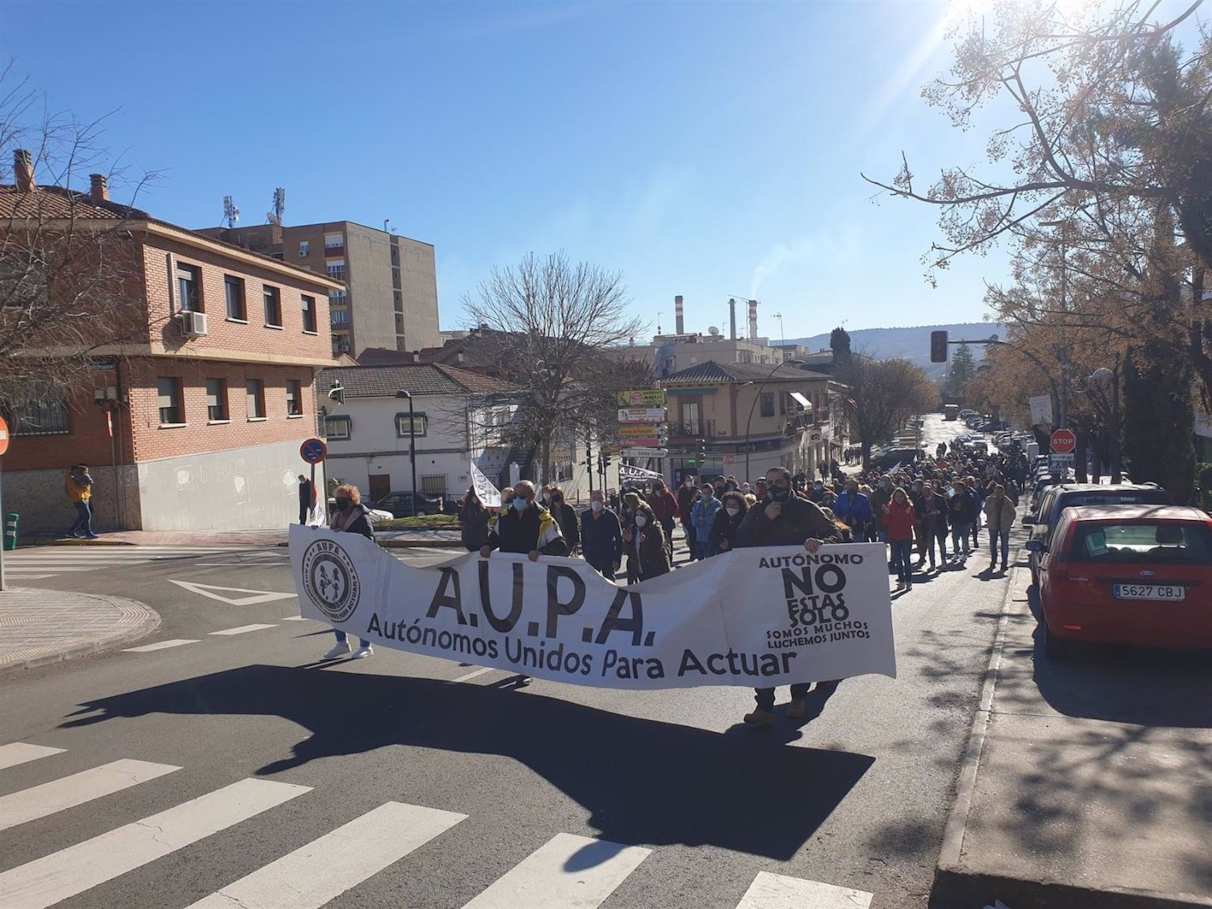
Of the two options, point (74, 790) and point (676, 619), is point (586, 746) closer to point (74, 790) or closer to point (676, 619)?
point (676, 619)

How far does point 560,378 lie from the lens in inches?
1759

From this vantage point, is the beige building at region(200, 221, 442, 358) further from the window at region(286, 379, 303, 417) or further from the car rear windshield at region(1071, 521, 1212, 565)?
the car rear windshield at region(1071, 521, 1212, 565)

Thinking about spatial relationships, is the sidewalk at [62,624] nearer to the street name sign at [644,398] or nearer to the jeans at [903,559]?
the jeans at [903,559]

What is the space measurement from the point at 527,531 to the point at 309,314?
1075 inches

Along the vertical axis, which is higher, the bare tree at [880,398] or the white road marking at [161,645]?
the bare tree at [880,398]

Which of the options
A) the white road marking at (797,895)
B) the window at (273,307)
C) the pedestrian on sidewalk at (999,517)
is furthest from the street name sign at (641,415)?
the white road marking at (797,895)

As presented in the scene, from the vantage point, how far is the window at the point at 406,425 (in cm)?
4931

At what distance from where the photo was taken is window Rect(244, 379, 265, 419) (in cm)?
3058

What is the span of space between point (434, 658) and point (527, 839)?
486 cm

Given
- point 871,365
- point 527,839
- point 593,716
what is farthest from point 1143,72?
point 871,365

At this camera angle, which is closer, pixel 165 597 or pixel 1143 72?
pixel 1143 72

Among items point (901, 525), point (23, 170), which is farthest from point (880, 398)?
point (23, 170)

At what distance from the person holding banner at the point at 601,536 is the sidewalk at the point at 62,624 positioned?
5.96 m

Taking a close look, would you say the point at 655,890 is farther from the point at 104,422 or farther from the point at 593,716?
the point at 104,422
